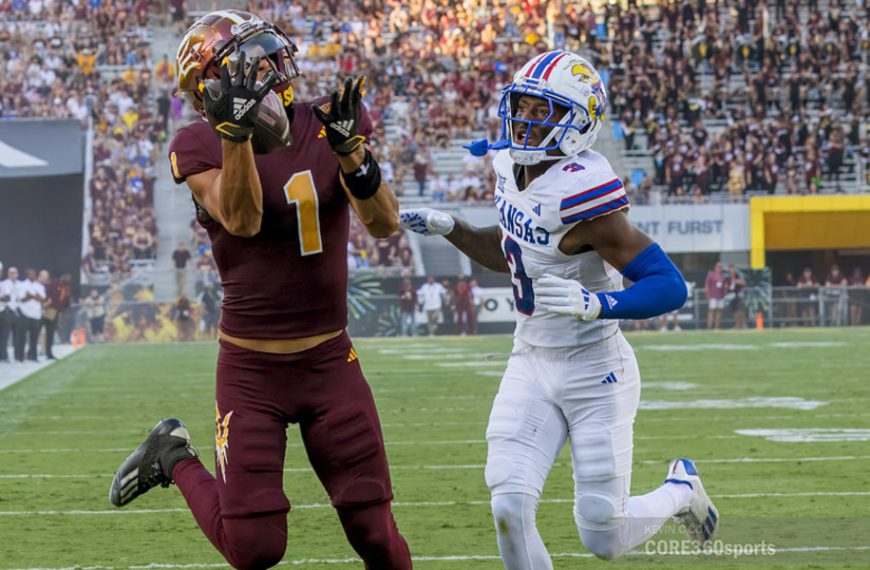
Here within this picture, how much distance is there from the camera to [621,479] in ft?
14.7

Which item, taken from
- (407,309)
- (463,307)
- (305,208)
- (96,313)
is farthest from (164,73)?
(305,208)

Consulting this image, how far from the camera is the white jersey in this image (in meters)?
4.43

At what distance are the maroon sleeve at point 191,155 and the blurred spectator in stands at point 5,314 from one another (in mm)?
16238

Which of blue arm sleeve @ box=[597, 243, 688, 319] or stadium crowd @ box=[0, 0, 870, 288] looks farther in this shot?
stadium crowd @ box=[0, 0, 870, 288]

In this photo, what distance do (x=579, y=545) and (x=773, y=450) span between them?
326cm

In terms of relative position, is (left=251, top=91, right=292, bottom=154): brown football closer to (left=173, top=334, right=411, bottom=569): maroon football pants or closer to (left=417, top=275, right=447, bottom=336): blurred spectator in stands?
(left=173, top=334, right=411, bottom=569): maroon football pants

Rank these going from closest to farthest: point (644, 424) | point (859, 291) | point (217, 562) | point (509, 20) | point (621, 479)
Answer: point (621, 479)
point (217, 562)
point (644, 424)
point (859, 291)
point (509, 20)

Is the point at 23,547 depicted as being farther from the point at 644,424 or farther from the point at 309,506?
the point at 644,424

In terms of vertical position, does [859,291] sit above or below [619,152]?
below

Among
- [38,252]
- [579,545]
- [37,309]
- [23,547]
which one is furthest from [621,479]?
[38,252]

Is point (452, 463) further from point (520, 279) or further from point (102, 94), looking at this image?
point (102, 94)

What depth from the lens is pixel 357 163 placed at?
3904 millimetres

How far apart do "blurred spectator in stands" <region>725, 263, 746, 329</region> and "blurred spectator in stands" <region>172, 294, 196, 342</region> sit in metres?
9.88

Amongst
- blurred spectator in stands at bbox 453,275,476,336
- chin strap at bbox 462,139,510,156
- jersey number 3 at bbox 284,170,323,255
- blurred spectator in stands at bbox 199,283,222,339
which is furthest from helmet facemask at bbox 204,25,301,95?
blurred spectator in stands at bbox 453,275,476,336
